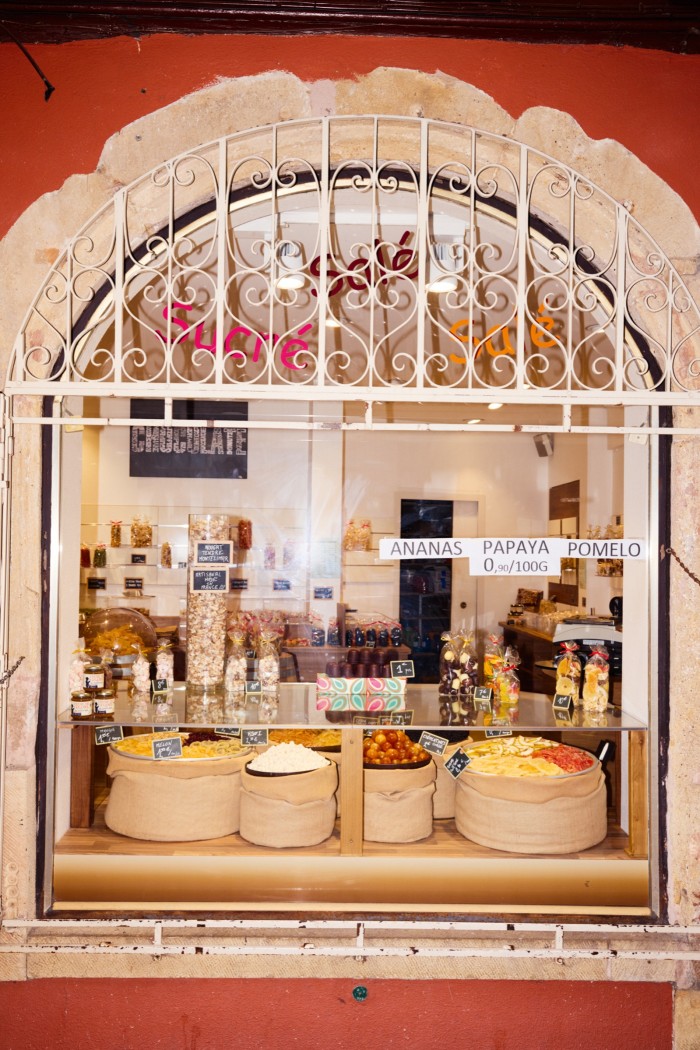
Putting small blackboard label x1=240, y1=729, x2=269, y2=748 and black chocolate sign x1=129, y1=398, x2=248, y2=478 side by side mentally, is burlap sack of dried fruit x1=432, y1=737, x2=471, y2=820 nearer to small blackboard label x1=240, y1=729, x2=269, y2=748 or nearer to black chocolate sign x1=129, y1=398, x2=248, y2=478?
small blackboard label x1=240, y1=729, x2=269, y2=748

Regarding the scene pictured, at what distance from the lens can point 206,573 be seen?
12.7 ft

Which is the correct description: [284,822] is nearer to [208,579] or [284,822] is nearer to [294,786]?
[294,786]

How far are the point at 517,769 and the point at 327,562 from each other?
Result: 4.53m

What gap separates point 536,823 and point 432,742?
23.1 inches

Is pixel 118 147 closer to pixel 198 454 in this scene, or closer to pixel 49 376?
pixel 49 376

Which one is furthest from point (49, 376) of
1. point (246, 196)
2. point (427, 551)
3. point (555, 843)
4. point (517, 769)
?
→ point (555, 843)

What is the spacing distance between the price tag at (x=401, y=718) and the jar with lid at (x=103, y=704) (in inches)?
48.6

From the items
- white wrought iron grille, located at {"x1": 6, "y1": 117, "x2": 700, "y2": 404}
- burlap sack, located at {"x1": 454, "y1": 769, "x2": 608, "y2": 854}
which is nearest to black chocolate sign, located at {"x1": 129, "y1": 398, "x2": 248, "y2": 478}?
white wrought iron grille, located at {"x1": 6, "y1": 117, "x2": 700, "y2": 404}

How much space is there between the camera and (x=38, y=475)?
3154mm

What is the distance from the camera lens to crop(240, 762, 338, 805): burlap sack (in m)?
3.46

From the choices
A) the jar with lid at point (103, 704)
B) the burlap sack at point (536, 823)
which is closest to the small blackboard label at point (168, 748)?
the jar with lid at point (103, 704)

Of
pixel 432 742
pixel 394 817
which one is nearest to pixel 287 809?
pixel 394 817

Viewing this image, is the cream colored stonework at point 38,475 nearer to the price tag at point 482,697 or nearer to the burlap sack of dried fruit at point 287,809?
the burlap sack of dried fruit at point 287,809

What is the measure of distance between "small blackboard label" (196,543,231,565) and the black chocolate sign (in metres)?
3.96
